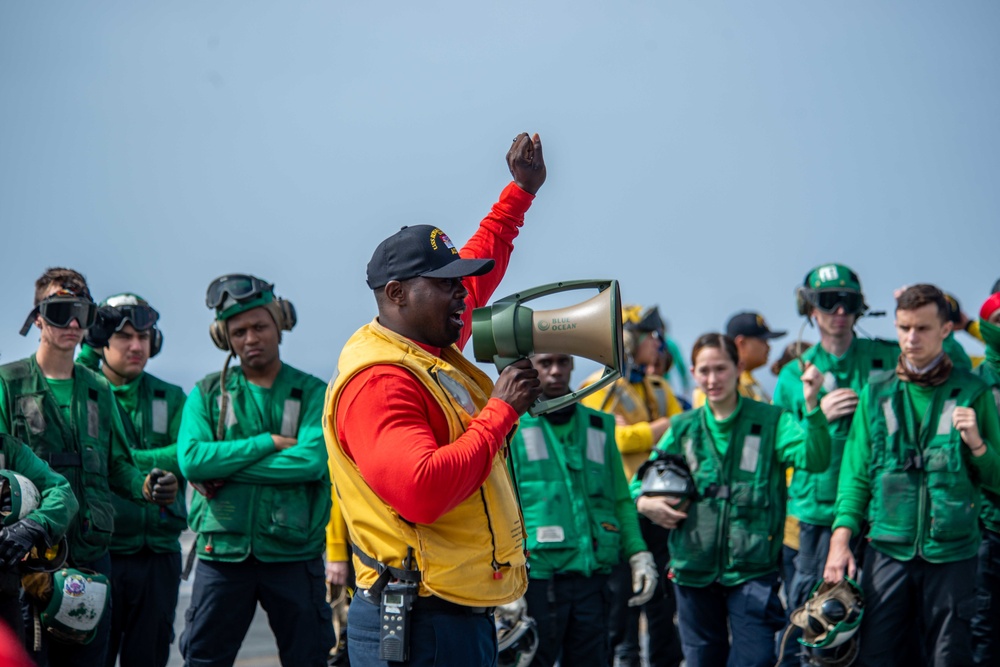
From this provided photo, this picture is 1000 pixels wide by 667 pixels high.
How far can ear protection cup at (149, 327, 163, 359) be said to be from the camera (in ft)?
26.9

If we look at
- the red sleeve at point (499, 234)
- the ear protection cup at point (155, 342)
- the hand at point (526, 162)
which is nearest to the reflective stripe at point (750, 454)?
the red sleeve at point (499, 234)

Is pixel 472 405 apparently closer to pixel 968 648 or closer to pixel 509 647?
pixel 509 647

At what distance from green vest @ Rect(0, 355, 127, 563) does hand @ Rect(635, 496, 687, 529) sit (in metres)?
3.13

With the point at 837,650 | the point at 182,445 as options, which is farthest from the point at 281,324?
the point at 837,650

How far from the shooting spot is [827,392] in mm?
7949

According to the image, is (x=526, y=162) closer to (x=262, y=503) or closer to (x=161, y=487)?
(x=262, y=503)

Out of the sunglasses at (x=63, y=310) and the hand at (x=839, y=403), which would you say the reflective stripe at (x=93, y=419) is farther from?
the hand at (x=839, y=403)

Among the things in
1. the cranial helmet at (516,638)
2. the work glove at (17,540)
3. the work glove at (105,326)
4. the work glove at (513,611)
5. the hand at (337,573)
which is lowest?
the cranial helmet at (516,638)

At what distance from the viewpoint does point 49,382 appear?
6609mm

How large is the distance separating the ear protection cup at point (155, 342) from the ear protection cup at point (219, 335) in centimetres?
109

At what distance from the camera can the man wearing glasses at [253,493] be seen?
21.3 ft

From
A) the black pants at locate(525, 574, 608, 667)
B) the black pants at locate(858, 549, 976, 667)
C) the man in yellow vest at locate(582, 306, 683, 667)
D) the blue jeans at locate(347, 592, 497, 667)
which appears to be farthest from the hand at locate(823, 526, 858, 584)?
the blue jeans at locate(347, 592, 497, 667)

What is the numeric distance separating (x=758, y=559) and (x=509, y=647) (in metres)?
1.60

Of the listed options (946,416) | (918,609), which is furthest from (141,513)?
(946,416)
